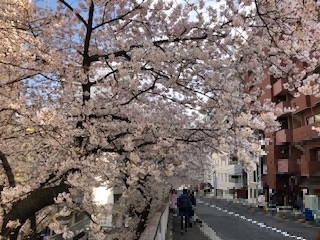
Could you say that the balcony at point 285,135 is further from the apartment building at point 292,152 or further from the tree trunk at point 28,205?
the tree trunk at point 28,205

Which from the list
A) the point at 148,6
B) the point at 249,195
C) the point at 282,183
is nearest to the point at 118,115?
the point at 148,6

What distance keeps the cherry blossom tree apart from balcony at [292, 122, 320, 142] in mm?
24540

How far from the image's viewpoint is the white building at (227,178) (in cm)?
6116

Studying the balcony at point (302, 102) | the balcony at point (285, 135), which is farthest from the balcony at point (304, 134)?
the balcony at point (302, 102)

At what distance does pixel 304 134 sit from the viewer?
104 ft

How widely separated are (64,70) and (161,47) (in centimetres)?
158

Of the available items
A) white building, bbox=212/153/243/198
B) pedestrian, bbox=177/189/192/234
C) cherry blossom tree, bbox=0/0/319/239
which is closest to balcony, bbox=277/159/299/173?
white building, bbox=212/153/243/198

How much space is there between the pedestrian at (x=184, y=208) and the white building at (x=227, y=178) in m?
39.1

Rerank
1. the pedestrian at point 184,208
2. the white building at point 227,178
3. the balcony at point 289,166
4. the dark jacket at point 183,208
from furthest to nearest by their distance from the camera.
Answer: the white building at point 227,178
the balcony at point 289,166
the dark jacket at point 183,208
the pedestrian at point 184,208

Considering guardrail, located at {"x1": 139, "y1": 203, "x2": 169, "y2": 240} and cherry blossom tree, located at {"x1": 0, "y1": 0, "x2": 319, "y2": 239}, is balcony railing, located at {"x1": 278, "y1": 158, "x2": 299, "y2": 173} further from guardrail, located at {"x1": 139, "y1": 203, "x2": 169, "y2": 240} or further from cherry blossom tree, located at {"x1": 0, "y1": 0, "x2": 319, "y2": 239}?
cherry blossom tree, located at {"x1": 0, "y1": 0, "x2": 319, "y2": 239}

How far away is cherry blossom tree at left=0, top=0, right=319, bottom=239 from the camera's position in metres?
5.42

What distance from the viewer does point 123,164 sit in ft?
27.8

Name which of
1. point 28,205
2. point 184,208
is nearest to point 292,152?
point 184,208

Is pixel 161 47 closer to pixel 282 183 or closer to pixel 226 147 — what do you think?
pixel 226 147
